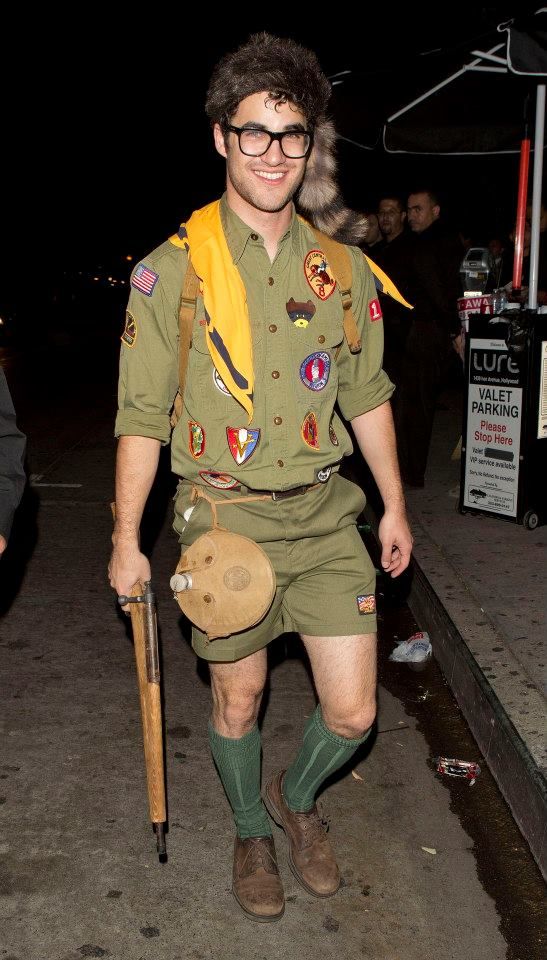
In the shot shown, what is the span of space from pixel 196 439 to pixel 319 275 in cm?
59

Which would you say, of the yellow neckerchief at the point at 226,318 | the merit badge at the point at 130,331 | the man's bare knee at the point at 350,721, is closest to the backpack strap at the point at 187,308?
the yellow neckerchief at the point at 226,318

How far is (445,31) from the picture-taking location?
25062mm

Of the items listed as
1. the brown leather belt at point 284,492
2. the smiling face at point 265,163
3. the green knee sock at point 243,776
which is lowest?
the green knee sock at point 243,776

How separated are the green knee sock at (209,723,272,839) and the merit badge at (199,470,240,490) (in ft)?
2.53

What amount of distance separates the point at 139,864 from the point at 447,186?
22.2 m

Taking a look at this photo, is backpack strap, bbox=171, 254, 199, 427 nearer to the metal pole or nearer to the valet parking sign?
the valet parking sign

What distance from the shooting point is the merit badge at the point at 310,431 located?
296 centimetres

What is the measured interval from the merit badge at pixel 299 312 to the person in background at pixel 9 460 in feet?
2.69

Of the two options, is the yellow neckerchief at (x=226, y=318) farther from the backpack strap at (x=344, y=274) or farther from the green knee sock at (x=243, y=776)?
the green knee sock at (x=243, y=776)

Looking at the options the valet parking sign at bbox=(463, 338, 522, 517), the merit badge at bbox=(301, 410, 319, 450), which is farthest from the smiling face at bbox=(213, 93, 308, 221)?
the valet parking sign at bbox=(463, 338, 522, 517)

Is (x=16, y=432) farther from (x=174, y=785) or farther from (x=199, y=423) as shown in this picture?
(x=174, y=785)

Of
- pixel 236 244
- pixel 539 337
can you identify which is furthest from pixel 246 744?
pixel 539 337

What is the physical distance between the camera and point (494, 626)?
4852 millimetres

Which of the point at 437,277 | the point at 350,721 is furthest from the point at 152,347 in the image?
the point at 437,277
